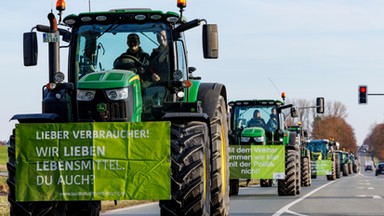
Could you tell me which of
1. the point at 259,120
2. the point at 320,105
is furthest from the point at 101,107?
the point at 320,105

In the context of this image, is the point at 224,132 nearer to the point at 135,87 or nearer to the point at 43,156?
the point at 135,87

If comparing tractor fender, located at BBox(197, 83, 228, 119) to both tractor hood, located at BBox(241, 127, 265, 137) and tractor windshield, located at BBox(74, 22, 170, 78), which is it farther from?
tractor hood, located at BBox(241, 127, 265, 137)

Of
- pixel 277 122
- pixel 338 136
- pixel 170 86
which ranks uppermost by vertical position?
pixel 170 86

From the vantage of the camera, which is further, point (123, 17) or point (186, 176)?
point (123, 17)

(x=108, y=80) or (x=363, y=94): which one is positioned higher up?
(x=108, y=80)

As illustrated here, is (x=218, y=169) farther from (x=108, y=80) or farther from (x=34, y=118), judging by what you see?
(x=34, y=118)

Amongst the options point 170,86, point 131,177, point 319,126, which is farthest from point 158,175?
point 319,126

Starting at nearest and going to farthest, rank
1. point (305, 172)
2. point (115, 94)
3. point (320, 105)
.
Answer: point (115, 94), point (305, 172), point (320, 105)

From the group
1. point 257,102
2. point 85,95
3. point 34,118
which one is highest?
point 85,95

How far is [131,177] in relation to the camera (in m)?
10.8

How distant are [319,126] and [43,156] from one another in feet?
546

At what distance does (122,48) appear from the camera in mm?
12602

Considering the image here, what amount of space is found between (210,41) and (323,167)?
4340 cm

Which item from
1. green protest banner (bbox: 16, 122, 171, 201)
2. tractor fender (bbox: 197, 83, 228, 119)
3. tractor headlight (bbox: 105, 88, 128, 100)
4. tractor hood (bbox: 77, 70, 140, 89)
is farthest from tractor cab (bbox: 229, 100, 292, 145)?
green protest banner (bbox: 16, 122, 171, 201)
